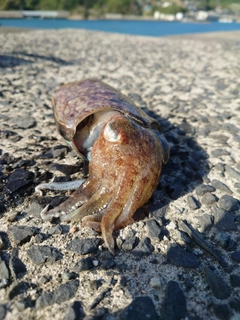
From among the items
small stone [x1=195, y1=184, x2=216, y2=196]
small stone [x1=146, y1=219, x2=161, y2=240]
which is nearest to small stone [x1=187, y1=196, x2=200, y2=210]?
small stone [x1=195, y1=184, x2=216, y2=196]

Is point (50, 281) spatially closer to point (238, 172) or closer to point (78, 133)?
point (78, 133)

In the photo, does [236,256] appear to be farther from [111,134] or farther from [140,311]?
[111,134]

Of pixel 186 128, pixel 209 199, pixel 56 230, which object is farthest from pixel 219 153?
pixel 56 230

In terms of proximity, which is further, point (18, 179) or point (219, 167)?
point (219, 167)

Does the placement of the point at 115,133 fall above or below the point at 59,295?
above

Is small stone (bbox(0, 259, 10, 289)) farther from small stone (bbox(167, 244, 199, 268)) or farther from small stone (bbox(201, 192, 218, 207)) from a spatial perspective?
small stone (bbox(201, 192, 218, 207))

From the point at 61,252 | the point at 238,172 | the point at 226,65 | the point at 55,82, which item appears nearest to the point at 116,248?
the point at 61,252
